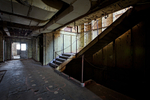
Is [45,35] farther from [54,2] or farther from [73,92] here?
[73,92]

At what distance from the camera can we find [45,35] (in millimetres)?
6887

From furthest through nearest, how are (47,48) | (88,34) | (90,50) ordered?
(88,34), (47,48), (90,50)

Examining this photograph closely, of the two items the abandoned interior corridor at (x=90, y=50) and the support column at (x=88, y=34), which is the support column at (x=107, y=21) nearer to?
the abandoned interior corridor at (x=90, y=50)

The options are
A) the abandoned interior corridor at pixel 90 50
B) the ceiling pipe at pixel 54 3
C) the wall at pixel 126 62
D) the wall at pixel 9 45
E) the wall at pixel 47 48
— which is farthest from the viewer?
the wall at pixel 9 45

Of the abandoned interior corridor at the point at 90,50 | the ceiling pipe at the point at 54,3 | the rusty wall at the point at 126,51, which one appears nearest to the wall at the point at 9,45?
the abandoned interior corridor at the point at 90,50

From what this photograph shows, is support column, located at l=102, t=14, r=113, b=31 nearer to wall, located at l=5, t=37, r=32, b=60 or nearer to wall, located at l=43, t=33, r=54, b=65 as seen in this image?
wall, located at l=43, t=33, r=54, b=65

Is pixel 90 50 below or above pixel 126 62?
above

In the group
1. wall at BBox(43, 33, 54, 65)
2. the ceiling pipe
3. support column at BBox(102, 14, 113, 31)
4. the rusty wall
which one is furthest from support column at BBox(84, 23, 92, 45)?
the ceiling pipe

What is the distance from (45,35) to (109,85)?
22.2 ft

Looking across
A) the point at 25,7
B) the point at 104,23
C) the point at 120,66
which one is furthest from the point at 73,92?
the point at 104,23

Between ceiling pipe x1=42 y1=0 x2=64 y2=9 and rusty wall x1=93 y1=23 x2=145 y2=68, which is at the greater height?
ceiling pipe x1=42 y1=0 x2=64 y2=9

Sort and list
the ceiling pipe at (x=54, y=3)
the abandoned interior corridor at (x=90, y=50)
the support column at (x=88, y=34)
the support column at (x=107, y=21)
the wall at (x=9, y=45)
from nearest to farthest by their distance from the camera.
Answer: the abandoned interior corridor at (x=90, y=50) < the ceiling pipe at (x=54, y=3) < the support column at (x=107, y=21) < the support column at (x=88, y=34) < the wall at (x=9, y=45)

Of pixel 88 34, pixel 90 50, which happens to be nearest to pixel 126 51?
pixel 90 50

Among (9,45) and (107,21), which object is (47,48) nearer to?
(107,21)
